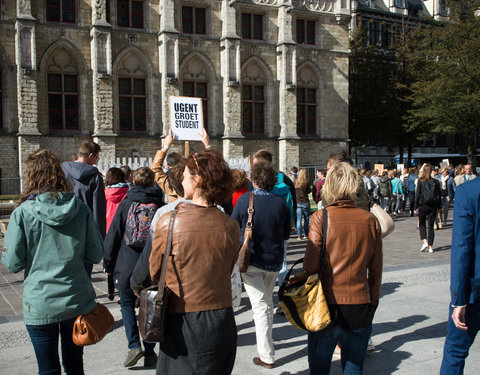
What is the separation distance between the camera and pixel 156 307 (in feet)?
8.29

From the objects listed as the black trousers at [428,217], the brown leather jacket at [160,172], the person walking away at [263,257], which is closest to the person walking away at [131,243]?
the brown leather jacket at [160,172]

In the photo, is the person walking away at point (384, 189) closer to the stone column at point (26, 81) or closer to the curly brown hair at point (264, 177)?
the stone column at point (26, 81)

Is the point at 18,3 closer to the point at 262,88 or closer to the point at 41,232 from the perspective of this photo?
the point at 262,88

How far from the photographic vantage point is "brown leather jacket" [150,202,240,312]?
2576 mm

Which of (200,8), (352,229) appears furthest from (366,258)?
(200,8)

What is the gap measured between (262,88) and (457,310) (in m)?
23.2

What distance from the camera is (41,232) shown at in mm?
3121

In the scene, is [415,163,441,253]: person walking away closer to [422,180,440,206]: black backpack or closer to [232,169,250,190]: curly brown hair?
[422,180,440,206]: black backpack

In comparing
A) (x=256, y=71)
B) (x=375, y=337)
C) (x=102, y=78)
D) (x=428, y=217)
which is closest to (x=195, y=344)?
(x=375, y=337)

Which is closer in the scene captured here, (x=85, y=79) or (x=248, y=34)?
(x=85, y=79)

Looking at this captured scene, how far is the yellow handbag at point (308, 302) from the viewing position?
10.5 ft

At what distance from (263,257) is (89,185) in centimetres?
244

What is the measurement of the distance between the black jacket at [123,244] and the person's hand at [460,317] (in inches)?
103

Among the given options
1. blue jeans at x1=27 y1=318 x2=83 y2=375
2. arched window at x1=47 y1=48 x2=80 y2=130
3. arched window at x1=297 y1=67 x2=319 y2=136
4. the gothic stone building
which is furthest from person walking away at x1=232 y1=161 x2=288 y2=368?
arched window at x1=297 y1=67 x2=319 y2=136
